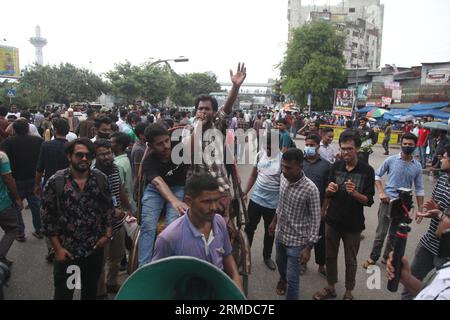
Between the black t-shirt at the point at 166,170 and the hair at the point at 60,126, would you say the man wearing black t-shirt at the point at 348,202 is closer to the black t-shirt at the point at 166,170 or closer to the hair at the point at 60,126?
the black t-shirt at the point at 166,170

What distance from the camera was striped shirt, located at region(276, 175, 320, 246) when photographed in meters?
3.31

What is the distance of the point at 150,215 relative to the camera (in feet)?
9.49

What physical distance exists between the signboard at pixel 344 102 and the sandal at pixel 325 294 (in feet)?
76.2

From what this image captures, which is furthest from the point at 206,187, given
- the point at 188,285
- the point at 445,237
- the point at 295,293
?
the point at 295,293

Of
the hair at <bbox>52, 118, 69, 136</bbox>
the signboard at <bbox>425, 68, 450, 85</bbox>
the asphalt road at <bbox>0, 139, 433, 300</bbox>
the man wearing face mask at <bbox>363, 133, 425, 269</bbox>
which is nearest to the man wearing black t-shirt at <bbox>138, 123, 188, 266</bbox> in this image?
the asphalt road at <bbox>0, 139, 433, 300</bbox>

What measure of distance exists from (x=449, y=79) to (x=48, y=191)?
26.6 metres

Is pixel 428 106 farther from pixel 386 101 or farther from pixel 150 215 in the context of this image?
pixel 150 215

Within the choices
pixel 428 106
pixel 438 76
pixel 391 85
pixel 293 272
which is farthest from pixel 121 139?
pixel 391 85

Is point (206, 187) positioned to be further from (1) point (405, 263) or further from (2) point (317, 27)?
(2) point (317, 27)

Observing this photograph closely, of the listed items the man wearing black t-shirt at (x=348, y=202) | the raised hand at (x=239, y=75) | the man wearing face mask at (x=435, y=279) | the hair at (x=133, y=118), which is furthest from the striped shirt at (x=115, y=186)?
the hair at (x=133, y=118)

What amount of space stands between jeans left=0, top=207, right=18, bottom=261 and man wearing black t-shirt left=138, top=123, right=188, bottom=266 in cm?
218

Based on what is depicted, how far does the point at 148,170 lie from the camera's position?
9.70ft

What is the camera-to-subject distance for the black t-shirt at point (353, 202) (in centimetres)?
363

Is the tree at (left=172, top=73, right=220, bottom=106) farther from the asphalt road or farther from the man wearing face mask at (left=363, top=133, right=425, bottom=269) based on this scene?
the man wearing face mask at (left=363, top=133, right=425, bottom=269)
